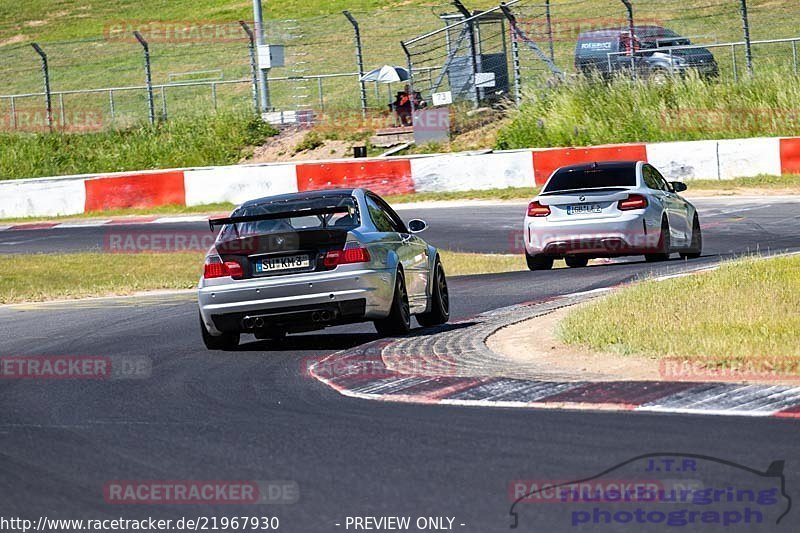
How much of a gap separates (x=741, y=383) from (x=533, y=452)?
2278 millimetres

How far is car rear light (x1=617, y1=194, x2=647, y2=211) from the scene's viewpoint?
17.8 metres

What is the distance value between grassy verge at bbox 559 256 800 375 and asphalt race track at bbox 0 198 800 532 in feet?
6.22

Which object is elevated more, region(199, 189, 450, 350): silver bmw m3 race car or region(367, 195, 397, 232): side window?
region(367, 195, 397, 232): side window

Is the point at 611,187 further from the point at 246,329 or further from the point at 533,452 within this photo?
the point at 533,452

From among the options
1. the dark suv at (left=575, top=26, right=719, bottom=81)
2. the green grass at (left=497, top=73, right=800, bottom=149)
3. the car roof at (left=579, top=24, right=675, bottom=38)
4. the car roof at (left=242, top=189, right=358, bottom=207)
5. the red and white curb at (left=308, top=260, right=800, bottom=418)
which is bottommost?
the red and white curb at (left=308, top=260, right=800, bottom=418)

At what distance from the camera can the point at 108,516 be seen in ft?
20.4

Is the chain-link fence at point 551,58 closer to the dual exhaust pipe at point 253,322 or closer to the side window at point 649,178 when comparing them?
the side window at point 649,178

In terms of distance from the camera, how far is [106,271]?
21891 mm

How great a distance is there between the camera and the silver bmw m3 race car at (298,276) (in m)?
11.7

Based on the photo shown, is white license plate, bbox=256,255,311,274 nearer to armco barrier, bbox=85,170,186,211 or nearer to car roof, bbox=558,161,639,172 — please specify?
car roof, bbox=558,161,639,172

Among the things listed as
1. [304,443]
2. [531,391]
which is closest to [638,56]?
[531,391]

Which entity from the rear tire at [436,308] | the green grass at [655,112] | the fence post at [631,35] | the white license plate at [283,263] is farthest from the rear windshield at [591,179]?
the fence post at [631,35]

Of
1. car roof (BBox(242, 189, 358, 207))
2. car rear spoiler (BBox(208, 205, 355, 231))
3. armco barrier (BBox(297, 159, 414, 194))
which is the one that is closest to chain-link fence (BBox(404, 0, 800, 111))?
armco barrier (BBox(297, 159, 414, 194))

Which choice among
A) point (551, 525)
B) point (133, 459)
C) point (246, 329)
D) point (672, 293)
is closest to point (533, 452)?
point (551, 525)
